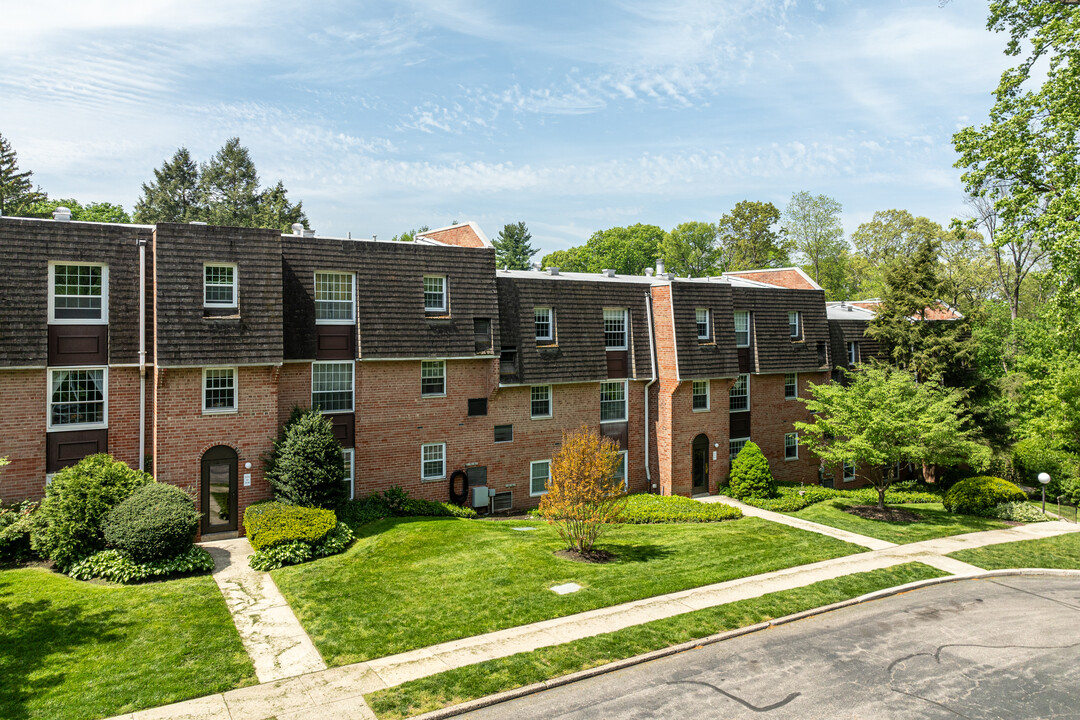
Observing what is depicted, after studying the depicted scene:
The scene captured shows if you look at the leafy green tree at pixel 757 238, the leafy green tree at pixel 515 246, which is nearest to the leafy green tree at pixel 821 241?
the leafy green tree at pixel 757 238

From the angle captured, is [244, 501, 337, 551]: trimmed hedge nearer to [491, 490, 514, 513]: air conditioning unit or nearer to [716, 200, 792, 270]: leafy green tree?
[491, 490, 514, 513]: air conditioning unit

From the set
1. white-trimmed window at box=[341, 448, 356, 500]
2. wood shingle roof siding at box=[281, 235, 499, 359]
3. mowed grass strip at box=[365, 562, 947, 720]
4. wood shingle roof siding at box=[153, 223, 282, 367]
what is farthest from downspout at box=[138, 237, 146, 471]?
mowed grass strip at box=[365, 562, 947, 720]

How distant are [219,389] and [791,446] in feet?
84.7

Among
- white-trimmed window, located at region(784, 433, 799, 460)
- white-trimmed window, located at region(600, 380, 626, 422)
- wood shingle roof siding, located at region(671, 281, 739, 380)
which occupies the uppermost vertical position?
wood shingle roof siding, located at region(671, 281, 739, 380)

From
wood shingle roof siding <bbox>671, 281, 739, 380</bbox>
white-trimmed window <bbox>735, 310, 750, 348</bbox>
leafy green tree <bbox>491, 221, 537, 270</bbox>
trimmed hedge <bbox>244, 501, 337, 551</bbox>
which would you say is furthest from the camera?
leafy green tree <bbox>491, 221, 537, 270</bbox>

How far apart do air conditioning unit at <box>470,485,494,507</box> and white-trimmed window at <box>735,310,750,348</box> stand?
45.6ft

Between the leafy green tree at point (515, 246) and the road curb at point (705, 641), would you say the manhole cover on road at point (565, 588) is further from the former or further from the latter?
the leafy green tree at point (515, 246)

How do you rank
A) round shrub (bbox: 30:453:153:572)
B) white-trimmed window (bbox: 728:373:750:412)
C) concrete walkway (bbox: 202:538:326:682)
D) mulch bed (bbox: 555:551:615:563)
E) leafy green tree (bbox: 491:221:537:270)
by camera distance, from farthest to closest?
leafy green tree (bbox: 491:221:537:270)
white-trimmed window (bbox: 728:373:750:412)
mulch bed (bbox: 555:551:615:563)
round shrub (bbox: 30:453:153:572)
concrete walkway (bbox: 202:538:326:682)

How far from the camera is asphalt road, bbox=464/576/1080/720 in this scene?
11.0 meters

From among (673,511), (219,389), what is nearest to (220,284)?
(219,389)

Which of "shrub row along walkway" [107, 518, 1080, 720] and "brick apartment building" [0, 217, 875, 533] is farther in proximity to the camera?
"brick apartment building" [0, 217, 875, 533]

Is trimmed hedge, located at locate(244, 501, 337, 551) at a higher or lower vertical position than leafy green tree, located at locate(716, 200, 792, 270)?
lower

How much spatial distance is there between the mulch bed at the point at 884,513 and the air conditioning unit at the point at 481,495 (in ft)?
48.7

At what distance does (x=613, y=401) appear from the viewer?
2809cm
